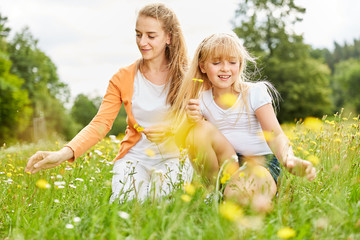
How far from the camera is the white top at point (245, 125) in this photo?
2967 mm

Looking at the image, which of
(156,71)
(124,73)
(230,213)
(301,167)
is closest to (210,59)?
(156,71)

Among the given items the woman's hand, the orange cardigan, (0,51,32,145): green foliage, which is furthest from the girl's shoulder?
(0,51,32,145): green foliage

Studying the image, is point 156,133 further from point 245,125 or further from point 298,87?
point 298,87

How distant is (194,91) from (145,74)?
0.65 metres

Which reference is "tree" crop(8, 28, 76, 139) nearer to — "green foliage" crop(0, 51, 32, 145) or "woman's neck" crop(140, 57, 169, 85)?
"green foliage" crop(0, 51, 32, 145)

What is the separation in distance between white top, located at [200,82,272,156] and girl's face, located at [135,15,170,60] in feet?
2.45

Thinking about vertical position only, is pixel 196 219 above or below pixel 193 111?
below

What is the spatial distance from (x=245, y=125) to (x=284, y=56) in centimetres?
2328

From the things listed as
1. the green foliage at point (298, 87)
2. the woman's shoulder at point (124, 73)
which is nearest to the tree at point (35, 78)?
the green foliage at point (298, 87)

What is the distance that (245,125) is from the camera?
3008 millimetres

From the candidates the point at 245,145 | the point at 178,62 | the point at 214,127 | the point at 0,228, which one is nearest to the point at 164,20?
the point at 178,62

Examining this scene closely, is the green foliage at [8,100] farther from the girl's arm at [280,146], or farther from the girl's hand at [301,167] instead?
the girl's hand at [301,167]

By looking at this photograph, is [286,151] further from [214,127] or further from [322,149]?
[322,149]

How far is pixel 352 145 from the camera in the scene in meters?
3.01
